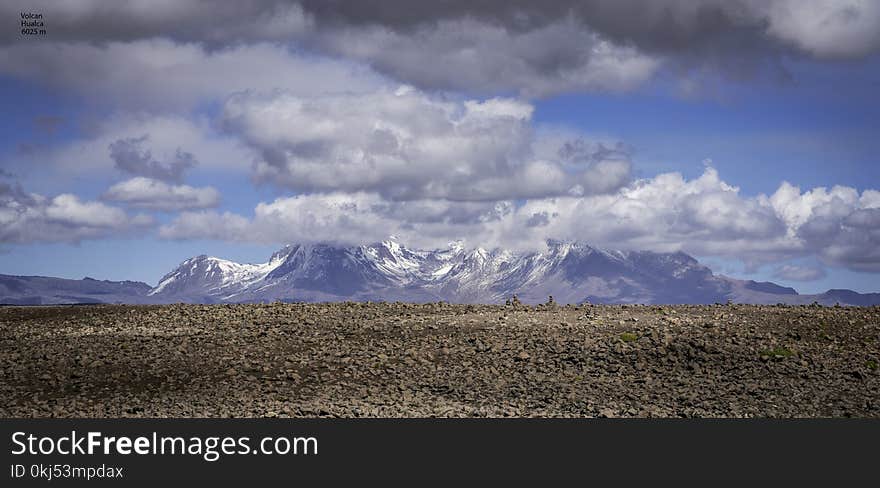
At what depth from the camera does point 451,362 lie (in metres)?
33.3

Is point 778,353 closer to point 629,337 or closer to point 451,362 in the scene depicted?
point 629,337

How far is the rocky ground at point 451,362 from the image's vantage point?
28547mm

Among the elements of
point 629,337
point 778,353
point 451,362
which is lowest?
point 451,362

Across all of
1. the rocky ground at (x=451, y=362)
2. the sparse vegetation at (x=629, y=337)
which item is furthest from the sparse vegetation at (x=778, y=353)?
the sparse vegetation at (x=629, y=337)

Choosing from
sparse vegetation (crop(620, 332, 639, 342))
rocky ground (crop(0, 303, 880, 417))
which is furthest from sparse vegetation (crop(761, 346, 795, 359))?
sparse vegetation (crop(620, 332, 639, 342))

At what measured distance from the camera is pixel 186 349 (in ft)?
116

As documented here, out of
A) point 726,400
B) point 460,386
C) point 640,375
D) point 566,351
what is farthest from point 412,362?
point 726,400

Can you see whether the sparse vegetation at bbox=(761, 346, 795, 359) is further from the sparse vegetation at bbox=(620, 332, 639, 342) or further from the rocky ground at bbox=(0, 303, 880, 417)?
the sparse vegetation at bbox=(620, 332, 639, 342)

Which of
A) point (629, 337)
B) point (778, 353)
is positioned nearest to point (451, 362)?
point (629, 337)

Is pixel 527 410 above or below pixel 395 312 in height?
below

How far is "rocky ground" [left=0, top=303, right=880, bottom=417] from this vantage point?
2855cm

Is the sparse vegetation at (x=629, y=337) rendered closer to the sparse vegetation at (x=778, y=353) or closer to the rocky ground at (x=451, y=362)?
the rocky ground at (x=451, y=362)

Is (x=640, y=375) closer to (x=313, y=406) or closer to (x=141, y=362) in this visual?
(x=313, y=406)

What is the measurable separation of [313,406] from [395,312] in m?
13.3
